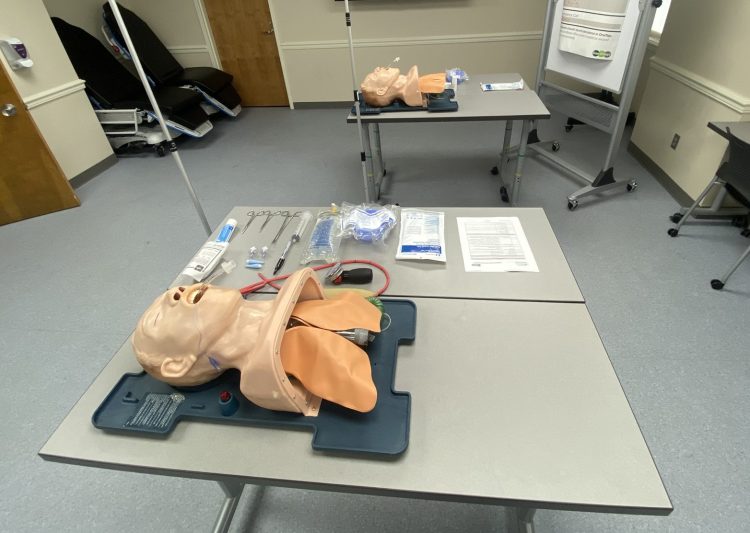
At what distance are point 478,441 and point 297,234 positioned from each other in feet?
2.81

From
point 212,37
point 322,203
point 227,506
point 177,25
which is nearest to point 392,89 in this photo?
point 322,203

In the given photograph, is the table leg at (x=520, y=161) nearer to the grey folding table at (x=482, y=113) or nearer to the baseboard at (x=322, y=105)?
the grey folding table at (x=482, y=113)

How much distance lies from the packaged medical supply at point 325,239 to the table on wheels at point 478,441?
0.43 meters

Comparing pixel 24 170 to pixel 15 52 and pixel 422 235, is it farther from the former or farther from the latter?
pixel 422 235

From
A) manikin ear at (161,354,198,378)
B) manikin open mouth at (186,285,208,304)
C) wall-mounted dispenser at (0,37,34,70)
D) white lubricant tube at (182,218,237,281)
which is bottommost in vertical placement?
white lubricant tube at (182,218,237,281)

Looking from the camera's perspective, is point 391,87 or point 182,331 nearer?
point 182,331

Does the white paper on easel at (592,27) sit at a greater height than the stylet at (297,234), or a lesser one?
greater

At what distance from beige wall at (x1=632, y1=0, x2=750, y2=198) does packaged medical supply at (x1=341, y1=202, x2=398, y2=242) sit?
226 centimetres

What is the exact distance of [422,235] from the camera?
1.30 meters

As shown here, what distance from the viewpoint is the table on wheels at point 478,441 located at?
2.27 feet

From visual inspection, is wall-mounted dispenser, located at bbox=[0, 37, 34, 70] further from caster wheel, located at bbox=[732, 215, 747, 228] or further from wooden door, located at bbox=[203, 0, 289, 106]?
caster wheel, located at bbox=[732, 215, 747, 228]

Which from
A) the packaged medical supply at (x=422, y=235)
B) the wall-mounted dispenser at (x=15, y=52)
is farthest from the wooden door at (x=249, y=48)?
the packaged medical supply at (x=422, y=235)

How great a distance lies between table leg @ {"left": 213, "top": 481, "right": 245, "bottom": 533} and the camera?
4.15ft

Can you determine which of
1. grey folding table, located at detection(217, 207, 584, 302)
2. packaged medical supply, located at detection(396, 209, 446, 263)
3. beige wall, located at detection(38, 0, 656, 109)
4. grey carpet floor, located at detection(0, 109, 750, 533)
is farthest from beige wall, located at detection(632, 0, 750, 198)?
packaged medical supply, located at detection(396, 209, 446, 263)
